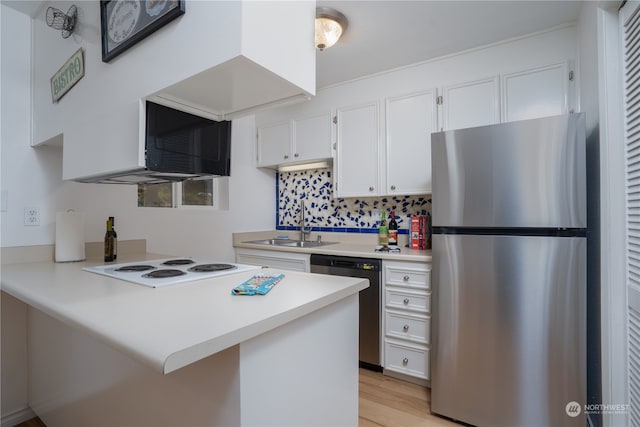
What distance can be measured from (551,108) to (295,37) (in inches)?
72.0

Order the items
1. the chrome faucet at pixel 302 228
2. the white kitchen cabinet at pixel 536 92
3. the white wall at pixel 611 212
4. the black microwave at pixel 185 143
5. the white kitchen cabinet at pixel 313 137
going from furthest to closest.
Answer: the chrome faucet at pixel 302 228, the white kitchen cabinet at pixel 313 137, the white kitchen cabinet at pixel 536 92, the white wall at pixel 611 212, the black microwave at pixel 185 143

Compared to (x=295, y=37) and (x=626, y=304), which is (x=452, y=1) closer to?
(x=295, y=37)

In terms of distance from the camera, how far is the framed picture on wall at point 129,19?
0.90 metres

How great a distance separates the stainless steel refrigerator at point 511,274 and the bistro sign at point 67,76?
1769 mm

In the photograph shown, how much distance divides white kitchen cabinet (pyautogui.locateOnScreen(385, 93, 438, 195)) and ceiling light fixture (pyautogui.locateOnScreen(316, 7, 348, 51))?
2.45ft

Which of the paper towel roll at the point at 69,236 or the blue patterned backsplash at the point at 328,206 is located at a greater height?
the blue patterned backsplash at the point at 328,206

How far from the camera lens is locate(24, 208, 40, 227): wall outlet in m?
1.63

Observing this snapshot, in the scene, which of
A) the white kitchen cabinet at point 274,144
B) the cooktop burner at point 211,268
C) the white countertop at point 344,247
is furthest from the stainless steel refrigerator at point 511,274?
the white kitchen cabinet at point 274,144

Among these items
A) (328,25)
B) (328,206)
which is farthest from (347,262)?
(328,25)

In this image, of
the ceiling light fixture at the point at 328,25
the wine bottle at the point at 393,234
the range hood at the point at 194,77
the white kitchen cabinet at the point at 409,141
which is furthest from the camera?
the wine bottle at the point at 393,234

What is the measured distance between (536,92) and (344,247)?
5.57ft

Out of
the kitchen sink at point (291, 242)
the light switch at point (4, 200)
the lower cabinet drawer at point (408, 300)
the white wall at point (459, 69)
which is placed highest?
the white wall at point (459, 69)

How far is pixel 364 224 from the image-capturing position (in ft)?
9.35

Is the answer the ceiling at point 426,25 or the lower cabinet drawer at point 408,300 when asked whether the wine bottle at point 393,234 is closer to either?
the lower cabinet drawer at point 408,300
